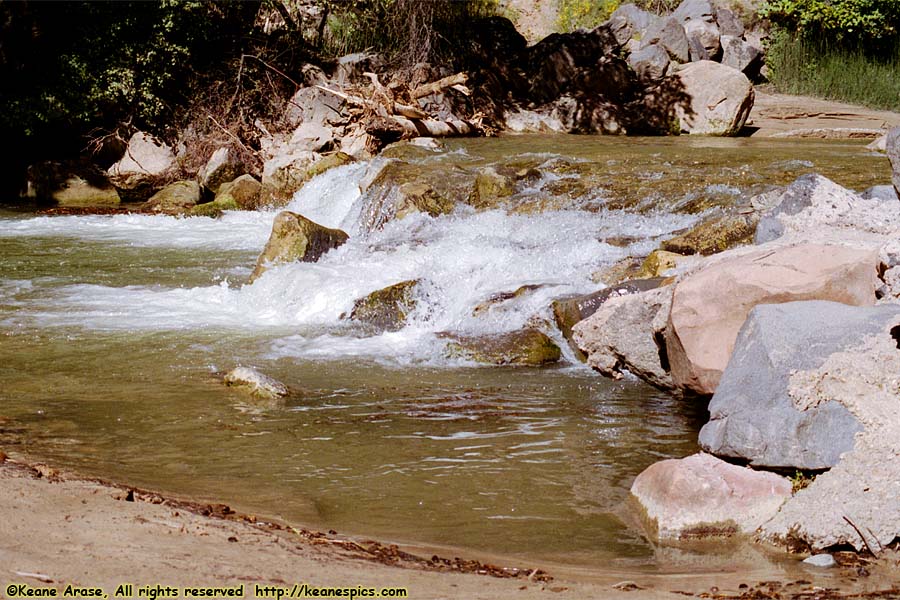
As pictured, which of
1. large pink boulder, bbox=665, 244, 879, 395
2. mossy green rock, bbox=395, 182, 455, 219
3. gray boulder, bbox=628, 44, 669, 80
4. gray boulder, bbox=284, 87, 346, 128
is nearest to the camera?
large pink boulder, bbox=665, 244, 879, 395

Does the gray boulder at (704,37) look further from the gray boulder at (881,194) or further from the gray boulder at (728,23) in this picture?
the gray boulder at (881,194)

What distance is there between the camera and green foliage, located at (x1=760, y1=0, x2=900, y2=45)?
19188 mm

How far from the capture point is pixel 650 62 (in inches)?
717

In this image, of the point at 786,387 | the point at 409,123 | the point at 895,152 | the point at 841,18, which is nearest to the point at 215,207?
the point at 409,123

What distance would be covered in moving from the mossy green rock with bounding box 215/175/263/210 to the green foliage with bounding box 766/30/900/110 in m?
11.0

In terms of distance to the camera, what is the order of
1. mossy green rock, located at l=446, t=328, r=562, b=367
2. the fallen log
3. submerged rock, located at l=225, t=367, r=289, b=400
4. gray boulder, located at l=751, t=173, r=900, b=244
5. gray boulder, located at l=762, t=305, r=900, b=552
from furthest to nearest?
the fallen log
mossy green rock, located at l=446, t=328, r=562, b=367
gray boulder, located at l=751, t=173, r=900, b=244
submerged rock, located at l=225, t=367, r=289, b=400
gray boulder, located at l=762, t=305, r=900, b=552

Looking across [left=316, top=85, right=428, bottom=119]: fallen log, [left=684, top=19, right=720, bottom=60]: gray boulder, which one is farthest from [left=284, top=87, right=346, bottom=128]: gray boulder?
[left=684, top=19, right=720, bottom=60]: gray boulder

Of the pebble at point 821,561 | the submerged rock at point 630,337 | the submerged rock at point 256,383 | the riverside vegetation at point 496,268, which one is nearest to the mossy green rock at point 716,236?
the riverside vegetation at point 496,268

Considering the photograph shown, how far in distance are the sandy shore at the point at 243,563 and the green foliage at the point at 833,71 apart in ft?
56.5

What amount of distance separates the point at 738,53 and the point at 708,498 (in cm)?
1734

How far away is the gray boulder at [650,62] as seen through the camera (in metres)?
18.1

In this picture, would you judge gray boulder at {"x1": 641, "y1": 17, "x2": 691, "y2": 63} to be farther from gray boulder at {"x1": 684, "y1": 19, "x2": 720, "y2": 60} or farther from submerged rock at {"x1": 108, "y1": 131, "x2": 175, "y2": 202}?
submerged rock at {"x1": 108, "y1": 131, "x2": 175, "y2": 202}

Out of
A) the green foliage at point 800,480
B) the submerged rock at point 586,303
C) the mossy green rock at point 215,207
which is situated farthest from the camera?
the mossy green rock at point 215,207

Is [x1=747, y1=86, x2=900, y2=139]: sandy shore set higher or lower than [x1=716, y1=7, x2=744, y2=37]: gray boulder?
lower
